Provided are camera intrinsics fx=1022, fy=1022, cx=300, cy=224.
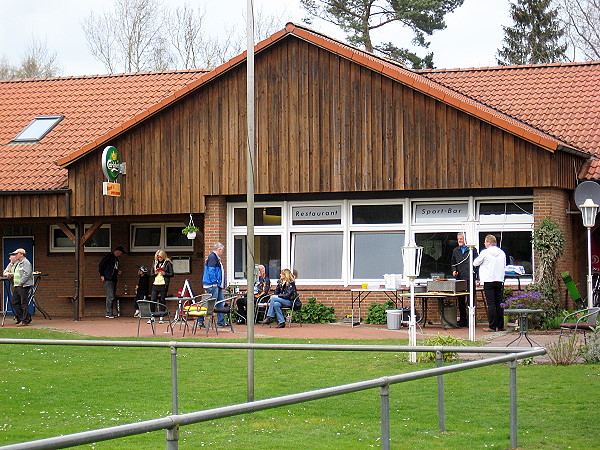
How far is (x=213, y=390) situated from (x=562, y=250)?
1107cm

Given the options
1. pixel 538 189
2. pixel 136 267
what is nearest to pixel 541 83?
pixel 538 189

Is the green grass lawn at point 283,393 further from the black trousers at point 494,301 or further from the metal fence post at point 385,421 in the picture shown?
the black trousers at point 494,301

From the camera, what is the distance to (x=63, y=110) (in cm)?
2778

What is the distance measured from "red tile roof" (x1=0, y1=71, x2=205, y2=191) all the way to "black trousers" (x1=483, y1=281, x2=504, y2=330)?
10618mm

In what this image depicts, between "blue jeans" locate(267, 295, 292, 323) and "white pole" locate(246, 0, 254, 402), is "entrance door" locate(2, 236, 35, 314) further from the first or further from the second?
"white pole" locate(246, 0, 254, 402)

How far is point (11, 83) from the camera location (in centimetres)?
3061

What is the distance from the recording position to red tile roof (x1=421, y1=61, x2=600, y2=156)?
23.1m

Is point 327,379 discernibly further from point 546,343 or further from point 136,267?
point 136,267

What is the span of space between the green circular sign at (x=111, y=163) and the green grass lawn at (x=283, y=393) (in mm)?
8425

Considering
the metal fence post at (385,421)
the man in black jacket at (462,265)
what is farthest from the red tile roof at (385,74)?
the metal fence post at (385,421)

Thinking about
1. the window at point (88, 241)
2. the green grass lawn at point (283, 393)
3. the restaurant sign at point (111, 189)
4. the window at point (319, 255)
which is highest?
the restaurant sign at point (111, 189)

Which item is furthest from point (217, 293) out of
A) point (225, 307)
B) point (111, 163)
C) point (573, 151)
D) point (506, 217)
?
point (573, 151)

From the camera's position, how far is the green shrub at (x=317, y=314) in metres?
22.1

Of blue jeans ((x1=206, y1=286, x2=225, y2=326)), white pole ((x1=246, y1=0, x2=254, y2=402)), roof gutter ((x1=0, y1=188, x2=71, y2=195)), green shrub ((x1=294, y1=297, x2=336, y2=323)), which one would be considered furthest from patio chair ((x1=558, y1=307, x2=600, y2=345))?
roof gutter ((x1=0, y1=188, x2=71, y2=195))
